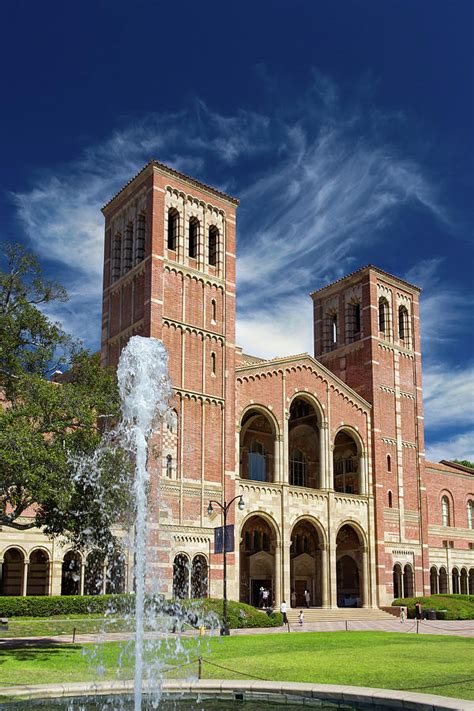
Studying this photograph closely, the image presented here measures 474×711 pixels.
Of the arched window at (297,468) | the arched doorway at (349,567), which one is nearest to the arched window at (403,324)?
the arched window at (297,468)

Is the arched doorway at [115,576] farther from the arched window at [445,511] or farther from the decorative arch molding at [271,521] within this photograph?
the arched window at [445,511]

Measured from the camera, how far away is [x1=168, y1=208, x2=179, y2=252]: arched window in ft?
149

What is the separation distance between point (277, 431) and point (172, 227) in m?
13.8

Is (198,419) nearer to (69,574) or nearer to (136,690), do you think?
(69,574)

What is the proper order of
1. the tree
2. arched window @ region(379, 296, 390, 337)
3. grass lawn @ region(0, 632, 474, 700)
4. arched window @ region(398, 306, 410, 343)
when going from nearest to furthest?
grass lawn @ region(0, 632, 474, 700) < the tree < arched window @ region(379, 296, 390, 337) < arched window @ region(398, 306, 410, 343)

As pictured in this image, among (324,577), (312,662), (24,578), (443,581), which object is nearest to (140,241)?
(24,578)

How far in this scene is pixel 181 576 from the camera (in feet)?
136

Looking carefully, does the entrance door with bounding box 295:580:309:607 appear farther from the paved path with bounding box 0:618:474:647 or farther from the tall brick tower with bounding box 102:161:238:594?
the tall brick tower with bounding box 102:161:238:594

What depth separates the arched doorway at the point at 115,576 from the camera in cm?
3872

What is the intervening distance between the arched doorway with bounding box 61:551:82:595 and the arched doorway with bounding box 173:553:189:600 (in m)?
5.08

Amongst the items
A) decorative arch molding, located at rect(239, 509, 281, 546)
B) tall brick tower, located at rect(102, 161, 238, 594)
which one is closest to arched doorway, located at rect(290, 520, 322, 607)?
decorative arch molding, located at rect(239, 509, 281, 546)

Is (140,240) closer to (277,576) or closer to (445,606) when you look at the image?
(277,576)

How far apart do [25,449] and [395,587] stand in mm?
37506

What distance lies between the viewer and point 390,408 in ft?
184
